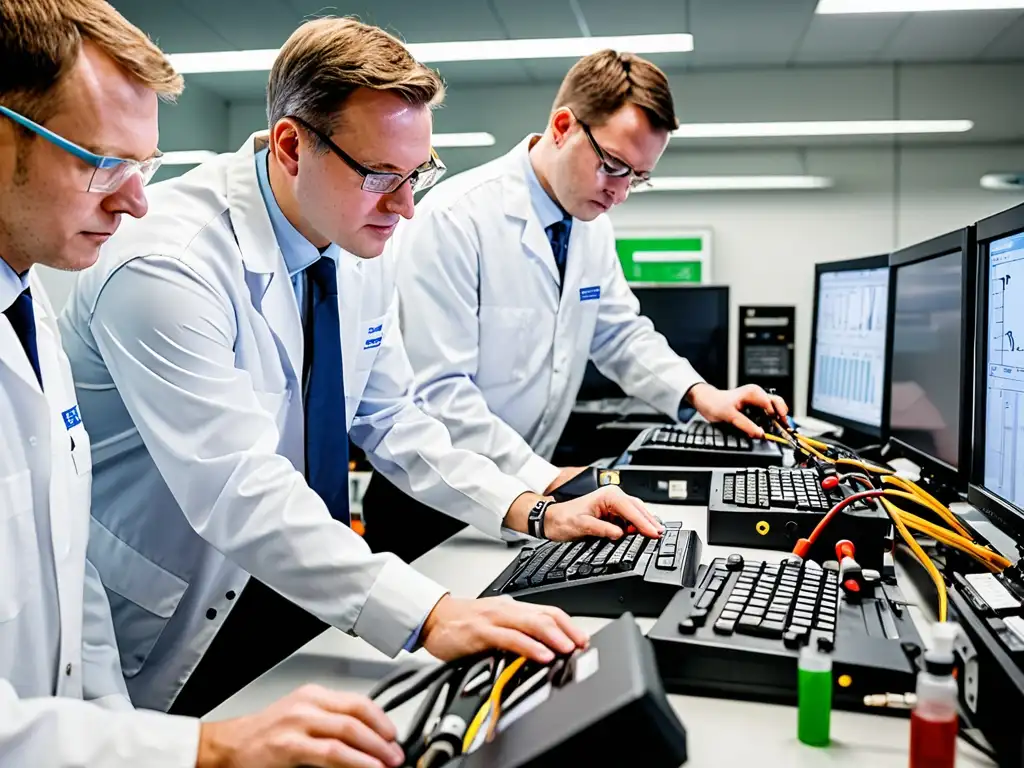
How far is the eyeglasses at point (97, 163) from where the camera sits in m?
0.78

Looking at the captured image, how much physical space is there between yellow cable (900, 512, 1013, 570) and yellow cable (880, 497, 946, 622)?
0.02 m

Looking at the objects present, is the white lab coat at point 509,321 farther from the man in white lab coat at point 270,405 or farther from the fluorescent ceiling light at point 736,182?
the fluorescent ceiling light at point 736,182

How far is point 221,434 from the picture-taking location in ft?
3.24

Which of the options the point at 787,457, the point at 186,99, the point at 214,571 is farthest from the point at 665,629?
the point at 186,99

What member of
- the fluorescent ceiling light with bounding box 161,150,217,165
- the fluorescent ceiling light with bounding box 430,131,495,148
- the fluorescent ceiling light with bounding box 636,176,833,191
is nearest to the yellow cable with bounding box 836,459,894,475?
the fluorescent ceiling light with bounding box 636,176,833,191

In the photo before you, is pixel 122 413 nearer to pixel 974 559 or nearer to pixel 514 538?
pixel 514 538

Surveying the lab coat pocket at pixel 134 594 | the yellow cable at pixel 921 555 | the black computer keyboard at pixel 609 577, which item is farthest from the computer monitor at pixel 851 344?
the lab coat pocket at pixel 134 594

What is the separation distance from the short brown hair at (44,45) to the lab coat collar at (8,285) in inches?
6.7

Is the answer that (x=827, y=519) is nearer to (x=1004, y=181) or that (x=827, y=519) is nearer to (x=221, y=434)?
(x=221, y=434)

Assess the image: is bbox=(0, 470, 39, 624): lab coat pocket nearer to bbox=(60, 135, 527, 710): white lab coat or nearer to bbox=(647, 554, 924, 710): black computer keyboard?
bbox=(60, 135, 527, 710): white lab coat

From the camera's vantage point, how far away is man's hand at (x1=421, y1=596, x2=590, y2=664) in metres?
0.75

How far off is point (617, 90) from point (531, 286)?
457 mm

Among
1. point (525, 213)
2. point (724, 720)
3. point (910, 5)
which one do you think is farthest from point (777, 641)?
point (910, 5)

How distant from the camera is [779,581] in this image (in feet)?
3.08
